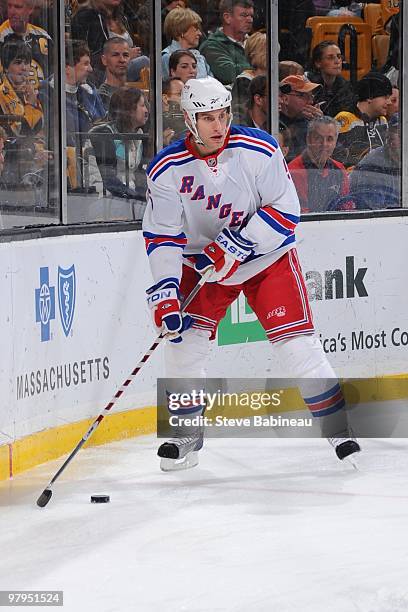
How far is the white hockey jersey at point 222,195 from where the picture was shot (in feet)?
14.5

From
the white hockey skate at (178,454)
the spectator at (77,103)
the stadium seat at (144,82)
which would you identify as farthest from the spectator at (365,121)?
the white hockey skate at (178,454)

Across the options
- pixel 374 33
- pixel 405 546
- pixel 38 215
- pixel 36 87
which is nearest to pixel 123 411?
pixel 38 215

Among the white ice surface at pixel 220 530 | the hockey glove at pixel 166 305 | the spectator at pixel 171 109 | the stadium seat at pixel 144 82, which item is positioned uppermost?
the stadium seat at pixel 144 82

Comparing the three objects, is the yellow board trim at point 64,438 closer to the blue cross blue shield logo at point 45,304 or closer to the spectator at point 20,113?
the blue cross blue shield logo at point 45,304

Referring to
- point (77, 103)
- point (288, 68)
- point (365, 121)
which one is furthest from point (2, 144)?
point (365, 121)

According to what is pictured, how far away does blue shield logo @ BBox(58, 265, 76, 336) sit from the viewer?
4.67 m

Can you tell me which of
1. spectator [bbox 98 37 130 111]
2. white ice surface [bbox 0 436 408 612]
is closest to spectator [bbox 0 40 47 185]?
spectator [bbox 98 37 130 111]

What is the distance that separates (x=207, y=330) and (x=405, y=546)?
4.07ft

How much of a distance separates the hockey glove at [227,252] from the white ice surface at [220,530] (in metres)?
0.66

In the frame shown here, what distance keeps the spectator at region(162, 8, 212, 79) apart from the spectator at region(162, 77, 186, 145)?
0.15ft

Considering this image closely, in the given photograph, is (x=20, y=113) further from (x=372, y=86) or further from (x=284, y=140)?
(x=372, y=86)

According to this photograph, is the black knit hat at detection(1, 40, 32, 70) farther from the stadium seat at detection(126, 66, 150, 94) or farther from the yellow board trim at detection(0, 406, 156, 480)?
the yellow board trim at detection(0, 406, 156, 480)

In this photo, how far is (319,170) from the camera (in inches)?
239

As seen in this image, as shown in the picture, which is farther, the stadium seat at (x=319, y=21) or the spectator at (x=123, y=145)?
the stadium seat at (x=319, y=21)
